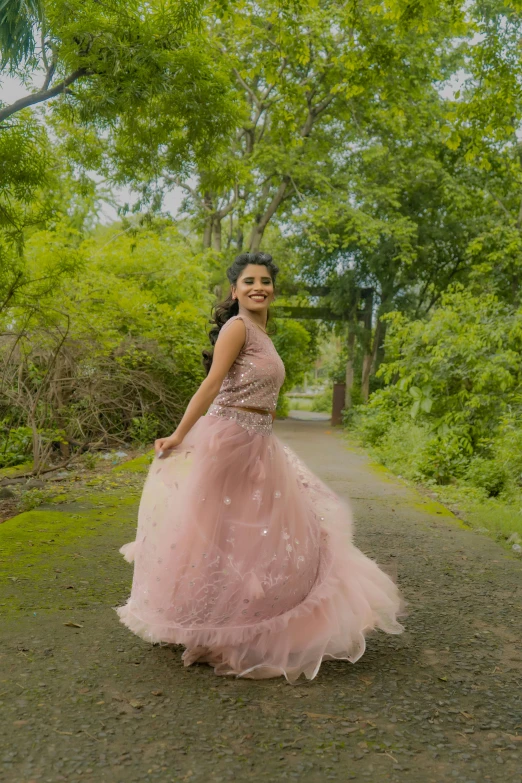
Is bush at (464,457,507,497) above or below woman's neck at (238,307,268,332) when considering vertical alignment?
below

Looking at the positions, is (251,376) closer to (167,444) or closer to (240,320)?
(240,320)

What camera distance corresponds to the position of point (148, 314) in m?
12.5

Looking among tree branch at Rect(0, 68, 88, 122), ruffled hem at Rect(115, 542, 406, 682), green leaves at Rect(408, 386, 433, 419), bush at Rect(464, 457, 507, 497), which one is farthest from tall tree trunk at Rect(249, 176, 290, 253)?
ruffled hem at Rect(115, 542, 406, 682)

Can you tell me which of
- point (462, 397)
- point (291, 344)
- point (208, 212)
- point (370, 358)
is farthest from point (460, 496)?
point (291, 344)

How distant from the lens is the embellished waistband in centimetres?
362

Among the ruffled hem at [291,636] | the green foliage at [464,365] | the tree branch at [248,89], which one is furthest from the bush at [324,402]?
the ruffled hem at [291,636]

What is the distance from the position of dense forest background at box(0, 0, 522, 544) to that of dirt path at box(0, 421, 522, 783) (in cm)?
336

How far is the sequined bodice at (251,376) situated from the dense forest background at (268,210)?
7.63 feet

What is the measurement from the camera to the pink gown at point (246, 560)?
10.8 ft

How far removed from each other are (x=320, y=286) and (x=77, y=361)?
596 inches

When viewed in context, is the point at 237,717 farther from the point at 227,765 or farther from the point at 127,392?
the point at 127,392

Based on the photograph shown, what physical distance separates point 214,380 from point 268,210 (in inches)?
663

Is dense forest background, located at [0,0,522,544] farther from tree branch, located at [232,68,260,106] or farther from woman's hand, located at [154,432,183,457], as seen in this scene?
woman's hand, located at [154,432,183,457]

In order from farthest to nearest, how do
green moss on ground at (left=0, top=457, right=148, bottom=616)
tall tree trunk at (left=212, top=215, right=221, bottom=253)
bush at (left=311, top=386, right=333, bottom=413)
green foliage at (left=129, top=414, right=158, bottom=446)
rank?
1. bush at (left=311, top=386, right=333, bottom=413)
2. tall tree trunk at (left=212, top=215, right=221, bottom=253)
3. green foliage at (left=129, top=414, right=158, bottom=446)
4. green moss on ground at (left=0, top=457, right=148, bottom=616)
